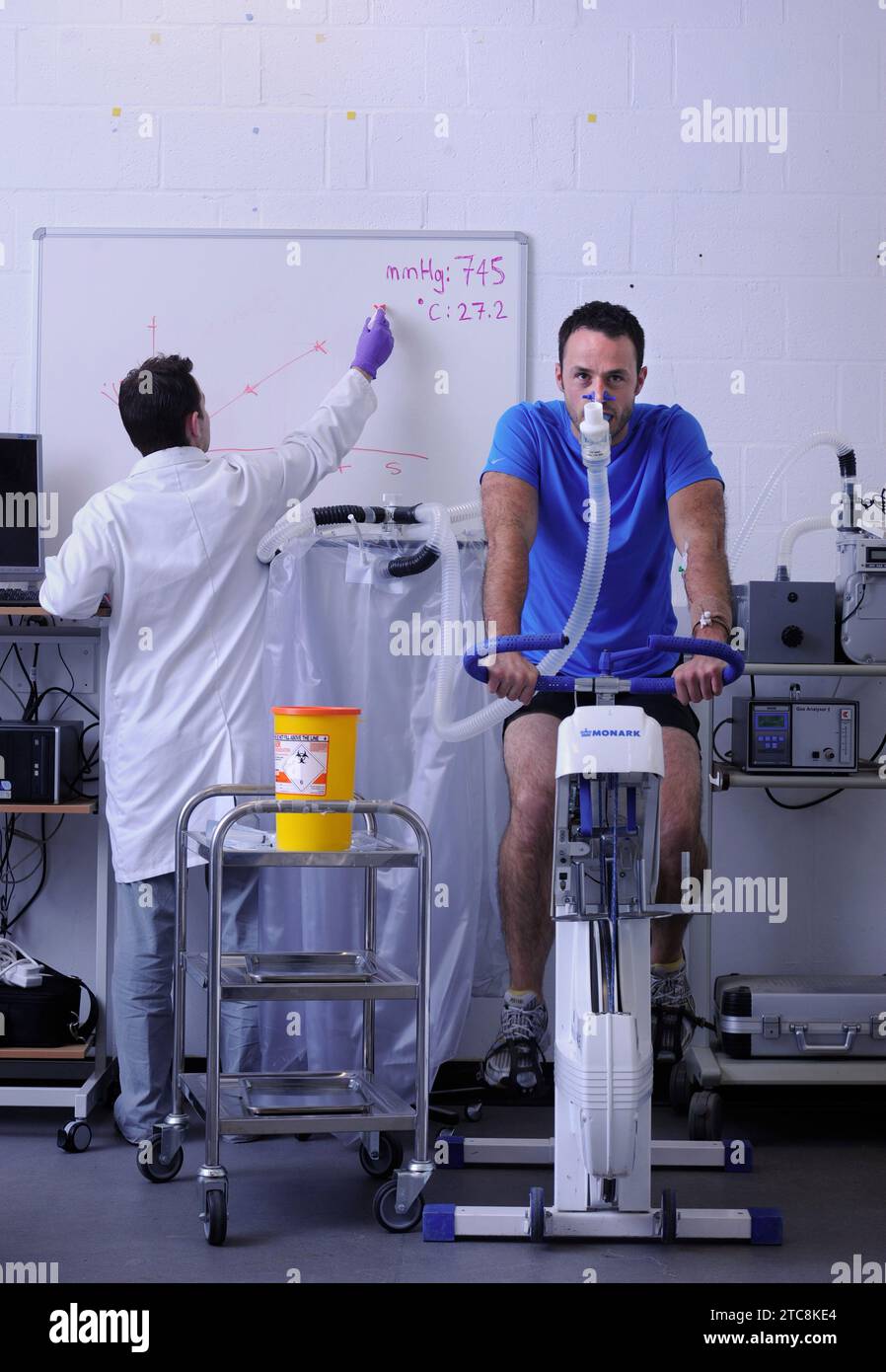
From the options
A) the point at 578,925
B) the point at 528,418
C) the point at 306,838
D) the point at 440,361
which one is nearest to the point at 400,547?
the point at 528,418

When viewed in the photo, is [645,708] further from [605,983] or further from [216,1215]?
[216,1215]

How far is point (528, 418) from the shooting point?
256 cm

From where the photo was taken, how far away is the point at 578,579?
8.36ft

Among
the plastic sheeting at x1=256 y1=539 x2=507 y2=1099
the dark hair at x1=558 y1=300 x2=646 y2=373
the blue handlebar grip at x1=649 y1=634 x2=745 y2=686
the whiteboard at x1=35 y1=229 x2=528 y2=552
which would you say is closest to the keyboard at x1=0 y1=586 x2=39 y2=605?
the whiteboard at x1=35 y1=229 x2=528 y2=552

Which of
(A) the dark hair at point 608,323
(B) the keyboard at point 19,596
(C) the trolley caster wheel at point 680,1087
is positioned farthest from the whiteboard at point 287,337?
(C) the trolley caster wheel at point 680,1087

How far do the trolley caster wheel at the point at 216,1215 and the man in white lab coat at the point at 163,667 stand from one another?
578mm

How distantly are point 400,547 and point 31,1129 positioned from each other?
139 cm

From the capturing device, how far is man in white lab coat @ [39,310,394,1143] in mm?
2529

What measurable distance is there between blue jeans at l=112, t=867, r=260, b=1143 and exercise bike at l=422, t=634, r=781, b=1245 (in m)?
0.72

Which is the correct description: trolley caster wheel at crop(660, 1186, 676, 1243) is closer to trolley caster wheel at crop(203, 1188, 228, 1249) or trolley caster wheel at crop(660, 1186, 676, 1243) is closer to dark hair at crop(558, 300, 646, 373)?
trolley caster wheel at crop(203, 1188, 228, 1249)

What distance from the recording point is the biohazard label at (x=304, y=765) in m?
2.04
